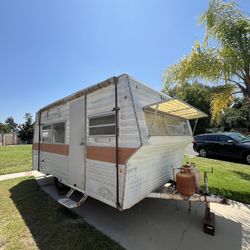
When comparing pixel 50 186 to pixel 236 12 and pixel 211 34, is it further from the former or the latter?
pixel 236 12

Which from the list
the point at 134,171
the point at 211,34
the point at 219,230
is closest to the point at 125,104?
the point at 134,171

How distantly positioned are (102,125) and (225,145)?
965 centimetres

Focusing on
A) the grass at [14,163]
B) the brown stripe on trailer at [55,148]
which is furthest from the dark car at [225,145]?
the grass at [14,163]

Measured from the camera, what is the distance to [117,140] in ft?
11.2

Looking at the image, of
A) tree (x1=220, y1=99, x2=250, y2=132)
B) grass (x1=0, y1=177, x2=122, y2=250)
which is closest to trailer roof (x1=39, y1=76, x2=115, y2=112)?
grass (x1=0, y1=177, x2=122, y2=250)

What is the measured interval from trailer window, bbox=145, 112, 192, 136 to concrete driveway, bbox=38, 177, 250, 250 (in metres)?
1.89

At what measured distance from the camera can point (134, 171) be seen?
3352mm

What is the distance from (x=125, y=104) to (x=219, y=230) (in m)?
3.07

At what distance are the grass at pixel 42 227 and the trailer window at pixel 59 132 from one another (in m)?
1.72

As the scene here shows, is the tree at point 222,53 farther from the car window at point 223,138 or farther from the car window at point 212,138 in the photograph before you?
the car window at point 212,138

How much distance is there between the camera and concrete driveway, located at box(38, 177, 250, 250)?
10.5ft

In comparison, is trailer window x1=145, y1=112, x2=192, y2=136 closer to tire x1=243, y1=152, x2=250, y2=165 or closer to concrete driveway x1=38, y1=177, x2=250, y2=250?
concrete driveway x1=38, y1=177, x2=250, y2=250

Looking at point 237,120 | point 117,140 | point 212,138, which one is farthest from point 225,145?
point 237,120

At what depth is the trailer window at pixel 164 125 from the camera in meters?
3.56
